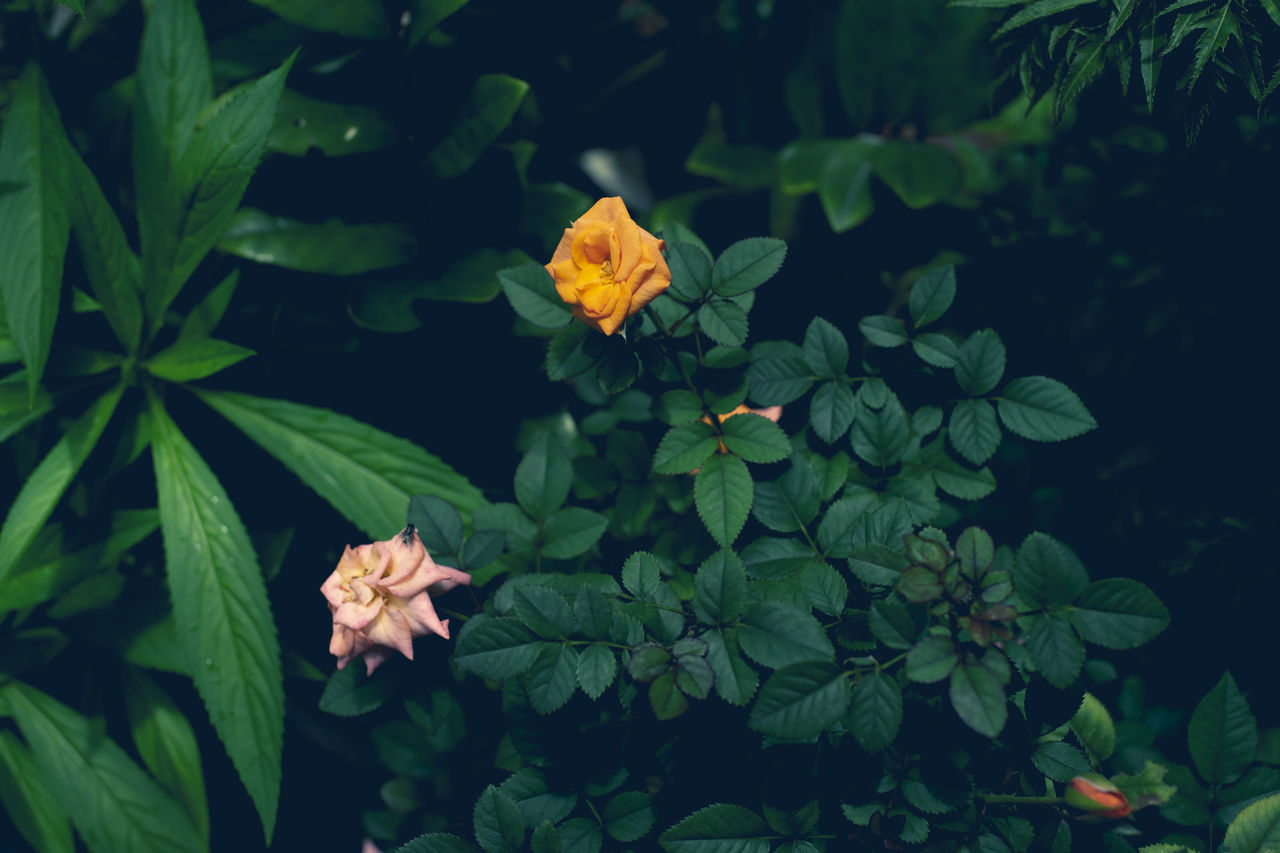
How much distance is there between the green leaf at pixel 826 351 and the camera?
81 centimetres

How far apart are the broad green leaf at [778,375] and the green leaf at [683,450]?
82mm

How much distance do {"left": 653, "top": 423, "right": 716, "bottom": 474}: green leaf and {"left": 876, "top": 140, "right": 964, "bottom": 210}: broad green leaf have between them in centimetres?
82

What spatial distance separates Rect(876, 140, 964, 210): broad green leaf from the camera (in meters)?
1.38

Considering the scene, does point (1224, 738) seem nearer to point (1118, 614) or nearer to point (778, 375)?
point (1118, 614)

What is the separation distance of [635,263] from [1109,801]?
1.75 feet

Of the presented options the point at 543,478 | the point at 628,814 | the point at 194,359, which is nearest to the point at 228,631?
the point at 194,359

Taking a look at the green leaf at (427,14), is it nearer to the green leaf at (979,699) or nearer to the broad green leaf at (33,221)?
the broad green leaf at (33,221)

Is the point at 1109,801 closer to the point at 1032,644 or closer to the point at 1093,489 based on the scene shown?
the point at 1032,644

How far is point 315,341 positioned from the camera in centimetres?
129

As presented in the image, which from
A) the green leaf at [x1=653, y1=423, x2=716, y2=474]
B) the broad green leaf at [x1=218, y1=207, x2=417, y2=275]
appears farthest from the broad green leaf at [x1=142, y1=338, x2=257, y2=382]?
the green leaf at [x1=653, y1=423, x2=716, y2=474]

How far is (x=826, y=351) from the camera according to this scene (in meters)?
0.81

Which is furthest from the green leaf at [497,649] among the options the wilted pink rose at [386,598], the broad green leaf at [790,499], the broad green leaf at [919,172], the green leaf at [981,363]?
the broad green leaf at [919,172]

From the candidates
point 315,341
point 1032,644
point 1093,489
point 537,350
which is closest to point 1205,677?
point 1093,489

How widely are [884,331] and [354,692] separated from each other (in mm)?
640
